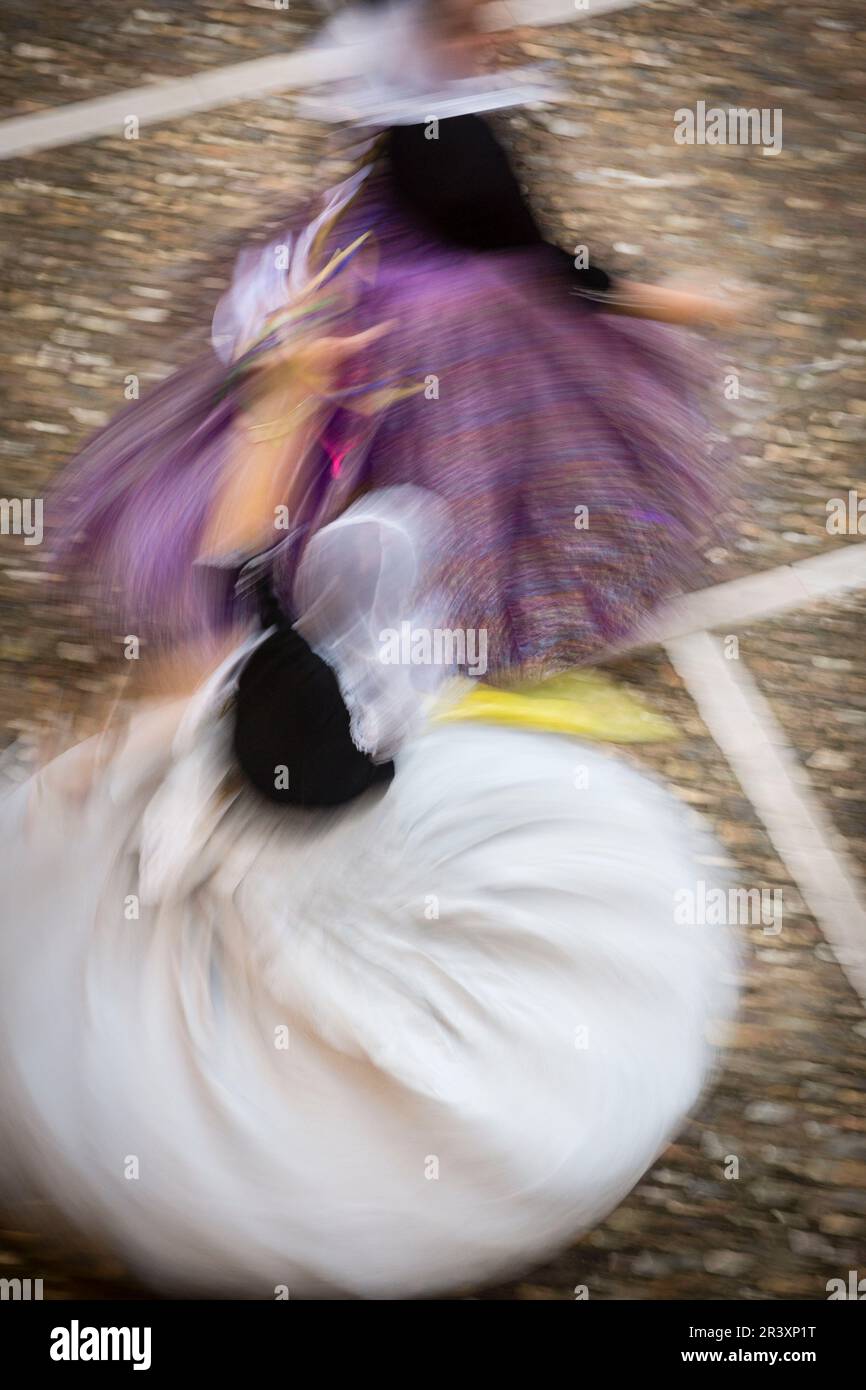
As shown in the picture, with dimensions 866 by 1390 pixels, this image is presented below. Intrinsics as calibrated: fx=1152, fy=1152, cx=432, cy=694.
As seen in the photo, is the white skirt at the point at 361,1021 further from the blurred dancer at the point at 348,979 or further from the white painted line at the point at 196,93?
the white painted line at the point at 196,93

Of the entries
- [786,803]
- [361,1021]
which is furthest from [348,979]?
[786,803]

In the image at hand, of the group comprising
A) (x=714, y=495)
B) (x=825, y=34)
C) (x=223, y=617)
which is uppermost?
(x=825, y=34)

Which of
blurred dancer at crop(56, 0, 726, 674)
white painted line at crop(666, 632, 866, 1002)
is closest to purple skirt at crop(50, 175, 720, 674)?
blurred dancer at crop(56, 0, 726, 674)

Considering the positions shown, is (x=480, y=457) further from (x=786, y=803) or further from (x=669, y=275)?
(x=786, y=803)

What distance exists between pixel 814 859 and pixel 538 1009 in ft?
0.96

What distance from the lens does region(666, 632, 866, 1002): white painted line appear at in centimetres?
106

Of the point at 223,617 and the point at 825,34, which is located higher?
the point at 825,34

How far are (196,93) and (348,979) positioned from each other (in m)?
0.84

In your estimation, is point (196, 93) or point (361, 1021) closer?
point (361, 1021)

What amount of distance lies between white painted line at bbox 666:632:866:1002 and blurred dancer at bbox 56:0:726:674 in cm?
10

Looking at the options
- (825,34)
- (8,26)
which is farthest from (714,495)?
(8,26)

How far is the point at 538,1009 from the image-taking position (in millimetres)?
990

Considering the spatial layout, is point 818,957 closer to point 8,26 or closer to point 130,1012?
point 130,1012

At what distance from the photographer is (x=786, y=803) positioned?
41.7 inches
